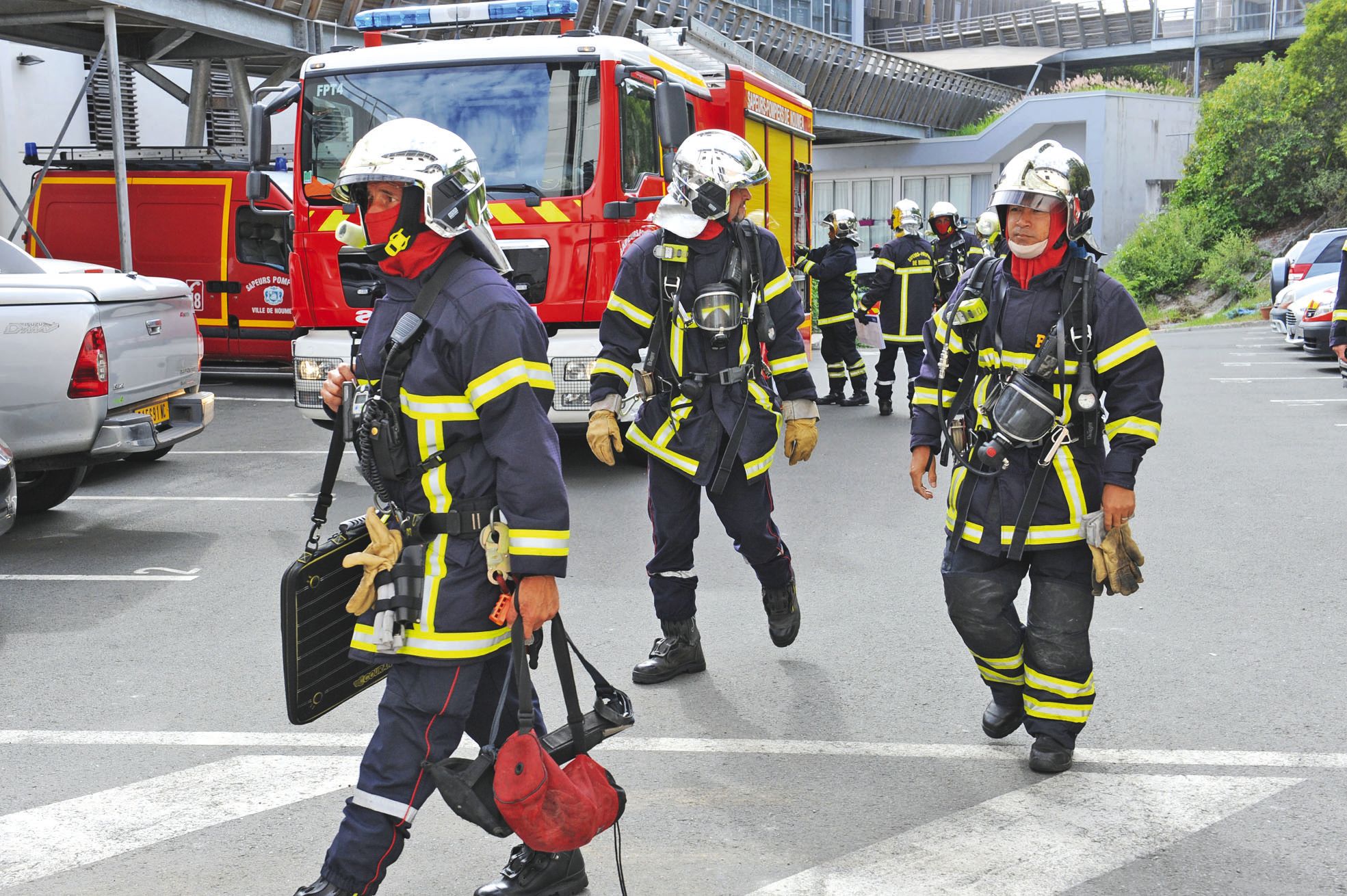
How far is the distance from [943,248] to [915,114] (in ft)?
116

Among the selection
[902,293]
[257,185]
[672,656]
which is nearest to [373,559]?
[672,656]

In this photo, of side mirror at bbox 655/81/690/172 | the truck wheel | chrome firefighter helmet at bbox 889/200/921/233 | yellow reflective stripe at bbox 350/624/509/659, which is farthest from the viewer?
chrome firefighter helmet at bbox 889/200/921/233

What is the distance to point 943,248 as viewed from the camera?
12.7 m

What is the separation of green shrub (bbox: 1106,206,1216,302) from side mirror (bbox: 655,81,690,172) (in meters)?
24.4

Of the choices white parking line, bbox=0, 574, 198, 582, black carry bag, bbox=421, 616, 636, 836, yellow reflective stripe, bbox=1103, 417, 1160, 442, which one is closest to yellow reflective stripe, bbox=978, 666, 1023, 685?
yellow reflective stripe, bbox=1103, 417, 1160, 442

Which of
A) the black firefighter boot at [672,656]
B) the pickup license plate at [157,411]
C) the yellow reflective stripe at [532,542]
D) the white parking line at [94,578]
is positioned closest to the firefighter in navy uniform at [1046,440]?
the black firefighter boot at [672,656]

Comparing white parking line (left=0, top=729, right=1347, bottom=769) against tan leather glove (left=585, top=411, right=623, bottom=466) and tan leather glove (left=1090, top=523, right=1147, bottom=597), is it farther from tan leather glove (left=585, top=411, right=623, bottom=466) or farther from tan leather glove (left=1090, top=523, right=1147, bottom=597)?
tan leather glove (left=585, top=411, right=623, bottom=466)

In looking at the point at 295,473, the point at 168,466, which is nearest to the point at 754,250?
the point at 295,473

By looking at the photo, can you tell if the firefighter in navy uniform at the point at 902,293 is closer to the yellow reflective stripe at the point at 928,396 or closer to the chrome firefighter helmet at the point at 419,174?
the yellow reflective stripe at the point at 928,396

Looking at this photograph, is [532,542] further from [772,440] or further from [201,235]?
[201,235]

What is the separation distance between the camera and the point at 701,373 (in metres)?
5.20

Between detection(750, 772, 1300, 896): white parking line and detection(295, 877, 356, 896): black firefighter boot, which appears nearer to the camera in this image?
detection(295, 877, 356, 896): black firefighter boot

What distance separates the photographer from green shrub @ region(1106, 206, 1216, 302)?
31.5 meters

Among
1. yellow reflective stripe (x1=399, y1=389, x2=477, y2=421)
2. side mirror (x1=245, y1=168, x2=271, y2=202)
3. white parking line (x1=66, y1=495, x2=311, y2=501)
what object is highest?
side mirror (x1=245, y1=168, x2=271, y2=202)
